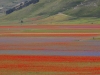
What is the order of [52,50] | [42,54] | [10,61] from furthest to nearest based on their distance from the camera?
1. [52,50]
2. [42,54]
3. [10,61]

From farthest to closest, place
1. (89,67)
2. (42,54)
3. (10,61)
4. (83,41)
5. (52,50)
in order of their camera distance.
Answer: (83,41), (52,50), (42,54), (10,61), (89,67)

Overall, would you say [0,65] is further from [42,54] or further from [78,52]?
[78,52]

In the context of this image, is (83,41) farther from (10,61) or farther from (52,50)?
(10,61)

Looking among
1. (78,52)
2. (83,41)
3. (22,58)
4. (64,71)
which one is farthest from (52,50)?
(64,71)

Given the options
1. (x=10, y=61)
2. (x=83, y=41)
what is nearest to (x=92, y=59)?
(x=10, y=61)

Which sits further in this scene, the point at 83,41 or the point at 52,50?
the point at 83,41

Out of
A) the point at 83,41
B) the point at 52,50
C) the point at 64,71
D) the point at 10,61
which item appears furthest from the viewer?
the point at 83,41

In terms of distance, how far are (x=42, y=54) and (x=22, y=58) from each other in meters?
6.18

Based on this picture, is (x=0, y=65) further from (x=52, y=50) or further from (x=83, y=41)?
(x=83, y=41)

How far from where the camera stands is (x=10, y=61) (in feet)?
178

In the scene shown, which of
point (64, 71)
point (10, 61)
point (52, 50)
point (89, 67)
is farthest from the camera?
point (52, 50)

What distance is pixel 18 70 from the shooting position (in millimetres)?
46156

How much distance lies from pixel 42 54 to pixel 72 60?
9439 millimetres

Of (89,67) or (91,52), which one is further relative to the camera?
(91,52)
